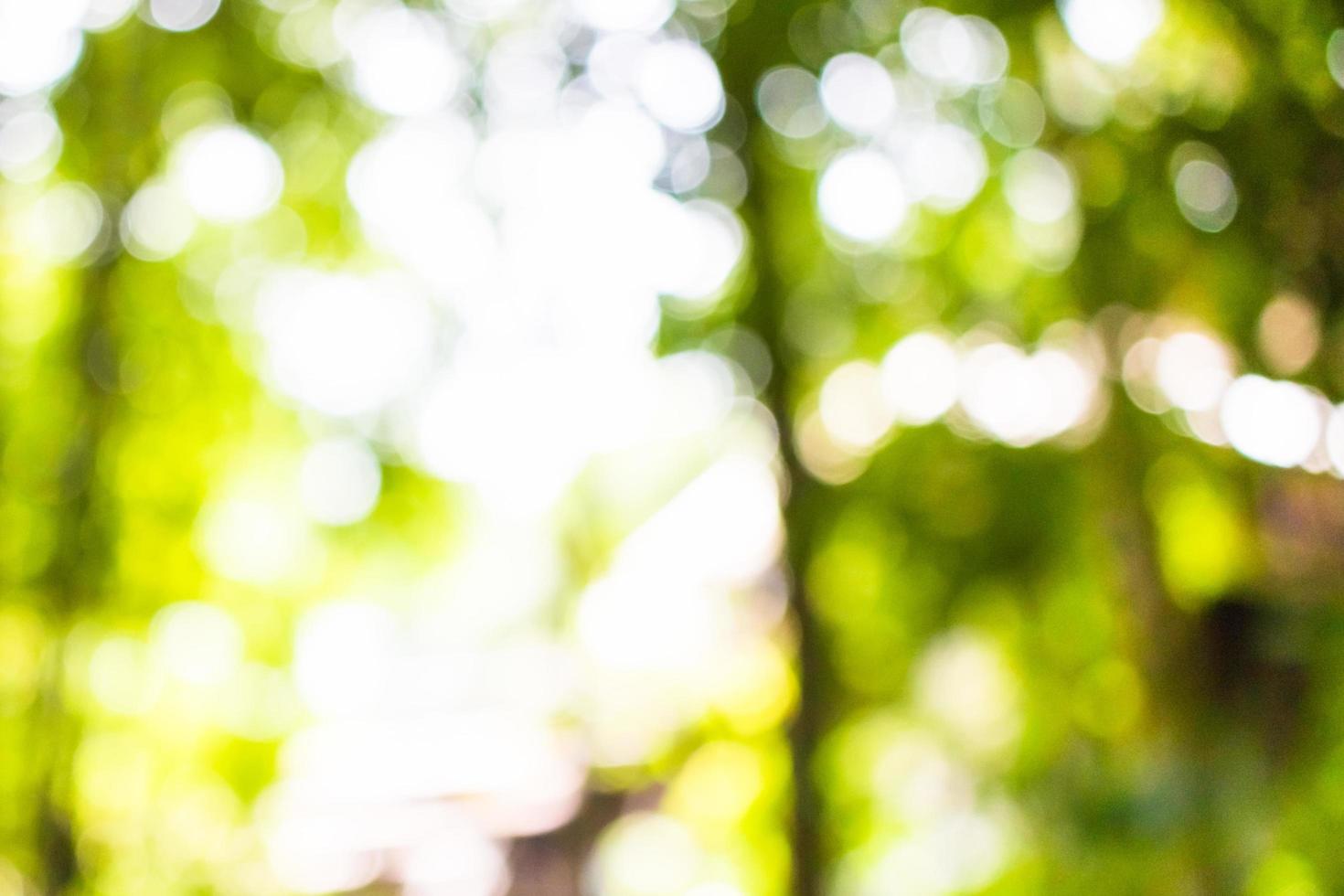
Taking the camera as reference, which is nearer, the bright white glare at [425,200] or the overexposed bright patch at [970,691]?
the overexposed bright patch at [970,691]

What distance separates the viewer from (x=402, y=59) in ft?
3.99

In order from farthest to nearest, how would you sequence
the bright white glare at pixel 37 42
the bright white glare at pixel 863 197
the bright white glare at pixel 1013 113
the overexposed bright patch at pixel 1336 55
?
the bright white glare at pixel 37 42, the bright white glare at pixel 863 197, the bright white glare at pixel 1013 113, the overexposed bright patch at pixel 1336 55

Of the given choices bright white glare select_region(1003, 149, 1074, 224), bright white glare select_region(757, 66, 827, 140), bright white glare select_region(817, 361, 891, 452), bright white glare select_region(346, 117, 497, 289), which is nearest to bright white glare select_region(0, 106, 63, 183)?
bright white glare select_region(346, 117, 497, 289)

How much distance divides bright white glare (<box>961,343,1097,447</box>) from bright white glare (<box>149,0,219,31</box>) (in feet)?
3.17

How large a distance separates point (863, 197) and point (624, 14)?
297 mm

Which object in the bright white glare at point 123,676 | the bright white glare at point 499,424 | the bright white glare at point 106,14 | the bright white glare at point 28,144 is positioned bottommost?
the bright white glare at point 123,676

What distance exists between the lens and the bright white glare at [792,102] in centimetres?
98

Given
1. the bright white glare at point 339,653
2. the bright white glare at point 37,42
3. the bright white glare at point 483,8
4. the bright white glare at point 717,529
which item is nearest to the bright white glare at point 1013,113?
the bright white glare at point 717,529

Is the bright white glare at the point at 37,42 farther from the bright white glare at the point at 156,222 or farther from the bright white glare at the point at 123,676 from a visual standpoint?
the bright white glare at the point at 123,676

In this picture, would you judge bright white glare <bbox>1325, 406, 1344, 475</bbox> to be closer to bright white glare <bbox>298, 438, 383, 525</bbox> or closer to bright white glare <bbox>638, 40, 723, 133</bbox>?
bright white glare <bbox>638, 40, 723, 133</bbox>

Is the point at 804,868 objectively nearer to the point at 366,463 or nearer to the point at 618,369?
the point at 618,369

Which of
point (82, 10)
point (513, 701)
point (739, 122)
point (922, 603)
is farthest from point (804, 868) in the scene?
point (513, 701)

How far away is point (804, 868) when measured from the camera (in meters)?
1.02

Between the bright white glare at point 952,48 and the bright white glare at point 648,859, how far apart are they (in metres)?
0.90
